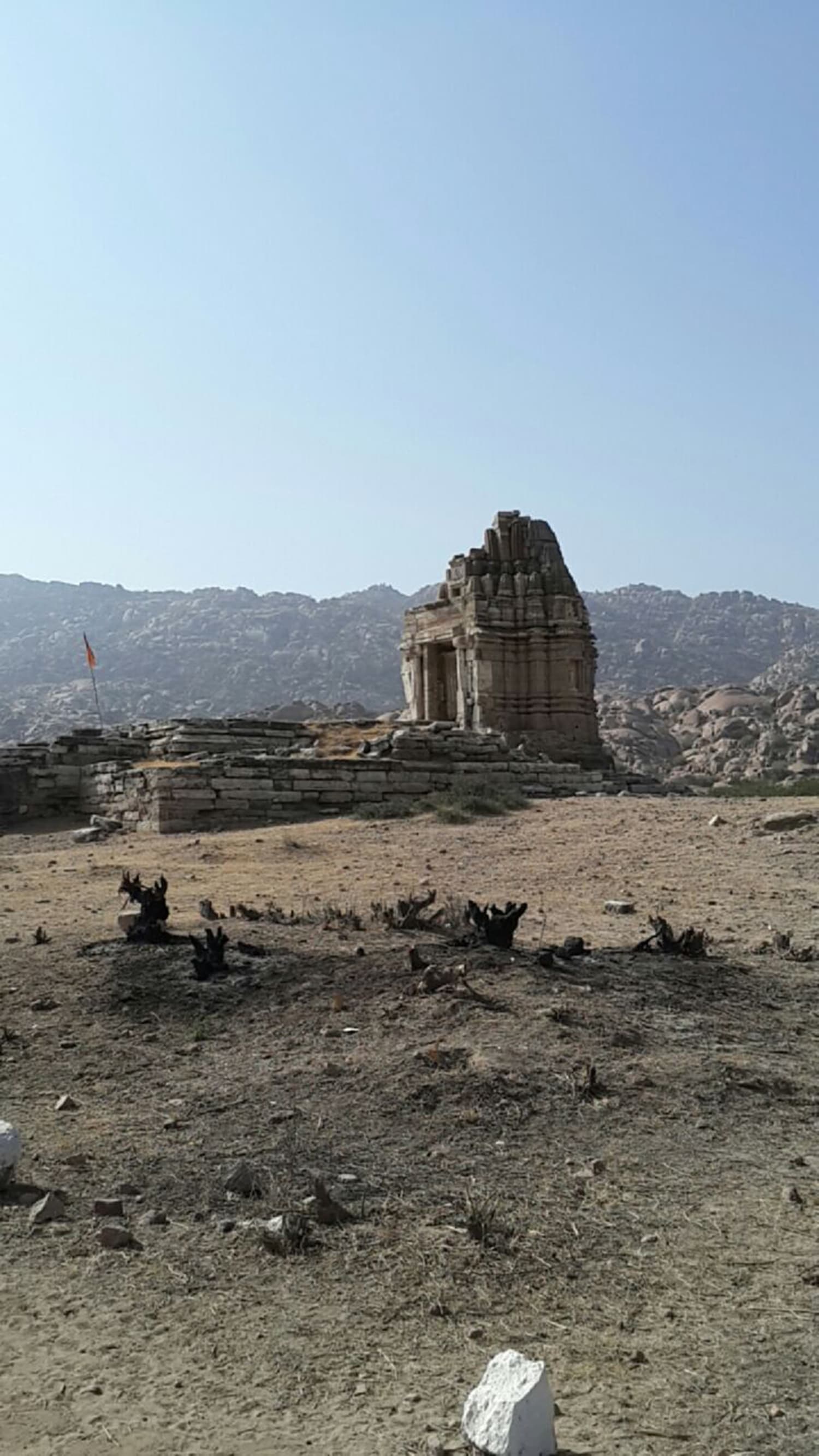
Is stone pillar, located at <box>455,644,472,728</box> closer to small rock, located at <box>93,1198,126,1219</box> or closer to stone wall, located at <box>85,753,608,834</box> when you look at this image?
stone wall, located at <box>85,753,608,834</box>

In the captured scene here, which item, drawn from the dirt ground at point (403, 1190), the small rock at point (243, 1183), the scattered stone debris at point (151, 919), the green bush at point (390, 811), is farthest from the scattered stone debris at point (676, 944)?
the green bush at point (390, 811)

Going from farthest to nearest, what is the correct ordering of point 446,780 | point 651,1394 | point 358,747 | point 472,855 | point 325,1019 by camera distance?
point 358,747 → point 446,780 → point 472,855 → point 325,1019 → point 651,1394

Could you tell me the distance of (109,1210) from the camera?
3.81 metres

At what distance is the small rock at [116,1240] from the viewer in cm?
359

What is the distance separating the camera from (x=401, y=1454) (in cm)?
263

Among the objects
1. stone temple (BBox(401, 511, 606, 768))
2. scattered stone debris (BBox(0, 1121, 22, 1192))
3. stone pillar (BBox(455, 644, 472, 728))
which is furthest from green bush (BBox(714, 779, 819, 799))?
scattered stone debris (BBox(0, 1121, 22, 1192))

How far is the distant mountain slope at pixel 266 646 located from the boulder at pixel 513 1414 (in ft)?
236

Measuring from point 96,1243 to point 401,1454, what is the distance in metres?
1.32

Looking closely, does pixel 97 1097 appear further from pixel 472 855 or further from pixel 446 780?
pixel 446 780

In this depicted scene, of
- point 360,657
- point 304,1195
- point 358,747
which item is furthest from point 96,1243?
point 360,657

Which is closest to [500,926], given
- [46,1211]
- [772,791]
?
[46,1211]

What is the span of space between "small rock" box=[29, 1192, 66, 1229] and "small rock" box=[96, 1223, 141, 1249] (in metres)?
0.26

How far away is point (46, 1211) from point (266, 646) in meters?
118

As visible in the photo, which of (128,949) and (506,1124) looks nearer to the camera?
(506,1124)
